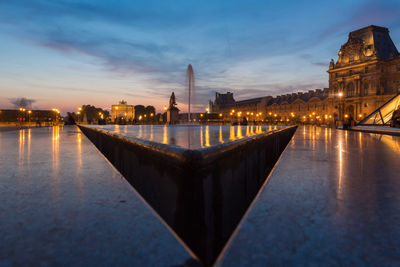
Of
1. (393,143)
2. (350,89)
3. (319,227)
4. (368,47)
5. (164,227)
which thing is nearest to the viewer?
(164,227)

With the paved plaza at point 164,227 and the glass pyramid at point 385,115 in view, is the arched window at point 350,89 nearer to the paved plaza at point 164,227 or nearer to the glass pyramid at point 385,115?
the glass pyramid at point 385,115

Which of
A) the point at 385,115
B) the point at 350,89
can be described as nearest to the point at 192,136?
the point at 385,115

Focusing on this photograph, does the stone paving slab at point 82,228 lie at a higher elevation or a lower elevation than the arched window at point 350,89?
lower

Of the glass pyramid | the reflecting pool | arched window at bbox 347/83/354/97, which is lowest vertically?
the reflecting pool

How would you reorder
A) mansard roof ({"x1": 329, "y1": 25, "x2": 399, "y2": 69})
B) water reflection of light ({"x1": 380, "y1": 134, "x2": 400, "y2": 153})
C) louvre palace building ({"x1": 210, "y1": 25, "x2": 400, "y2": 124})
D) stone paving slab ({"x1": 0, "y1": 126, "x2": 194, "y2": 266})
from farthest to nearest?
mansard roof ({"x1": 329, "y1": 25, "x2": 399, "y2": 69})
louvre palace building ({"x1": 210, "y1": 25, "x2": 400, "y2": 124})
water reflection of light ({"x1": 380, "y1": 134, "x2": 400, "y2": 153})
stone paving slab ({"x1": 0, "y1": 126, "x2": 194, "y2": 266})

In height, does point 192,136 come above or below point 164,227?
above

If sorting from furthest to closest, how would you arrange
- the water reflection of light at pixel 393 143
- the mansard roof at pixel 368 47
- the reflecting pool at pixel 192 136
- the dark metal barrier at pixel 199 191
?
the mansard roof at pixel 368 47 → the water reflection of light at pixel 393 143 → the reflecting pool at pixel 192 136 → the dark metal barrier at pixel 199 191

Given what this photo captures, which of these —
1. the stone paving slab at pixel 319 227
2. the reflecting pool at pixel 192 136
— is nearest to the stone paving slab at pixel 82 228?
the stone paving slab at pixel 319 227

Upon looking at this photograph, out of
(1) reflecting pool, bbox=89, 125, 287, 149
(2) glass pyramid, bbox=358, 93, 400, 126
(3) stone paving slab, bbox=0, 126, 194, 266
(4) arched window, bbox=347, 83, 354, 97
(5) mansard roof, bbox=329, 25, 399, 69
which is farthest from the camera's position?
(4) arched window, bbox=347, 83, 354, 97

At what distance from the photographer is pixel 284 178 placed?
2.58 m

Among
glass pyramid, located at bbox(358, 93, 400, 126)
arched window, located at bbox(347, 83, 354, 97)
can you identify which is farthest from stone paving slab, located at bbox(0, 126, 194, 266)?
arched window, located at bbox(347, 83, 354, 97)

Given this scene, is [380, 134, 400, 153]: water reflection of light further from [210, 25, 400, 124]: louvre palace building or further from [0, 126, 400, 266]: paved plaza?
[210, 25, 400, 124]: louvre palace building

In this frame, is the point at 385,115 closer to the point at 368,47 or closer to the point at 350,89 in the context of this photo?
the point at 350,89

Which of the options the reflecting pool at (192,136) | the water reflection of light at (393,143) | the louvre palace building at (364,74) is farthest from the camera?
the louvre palace building at (364,74)
